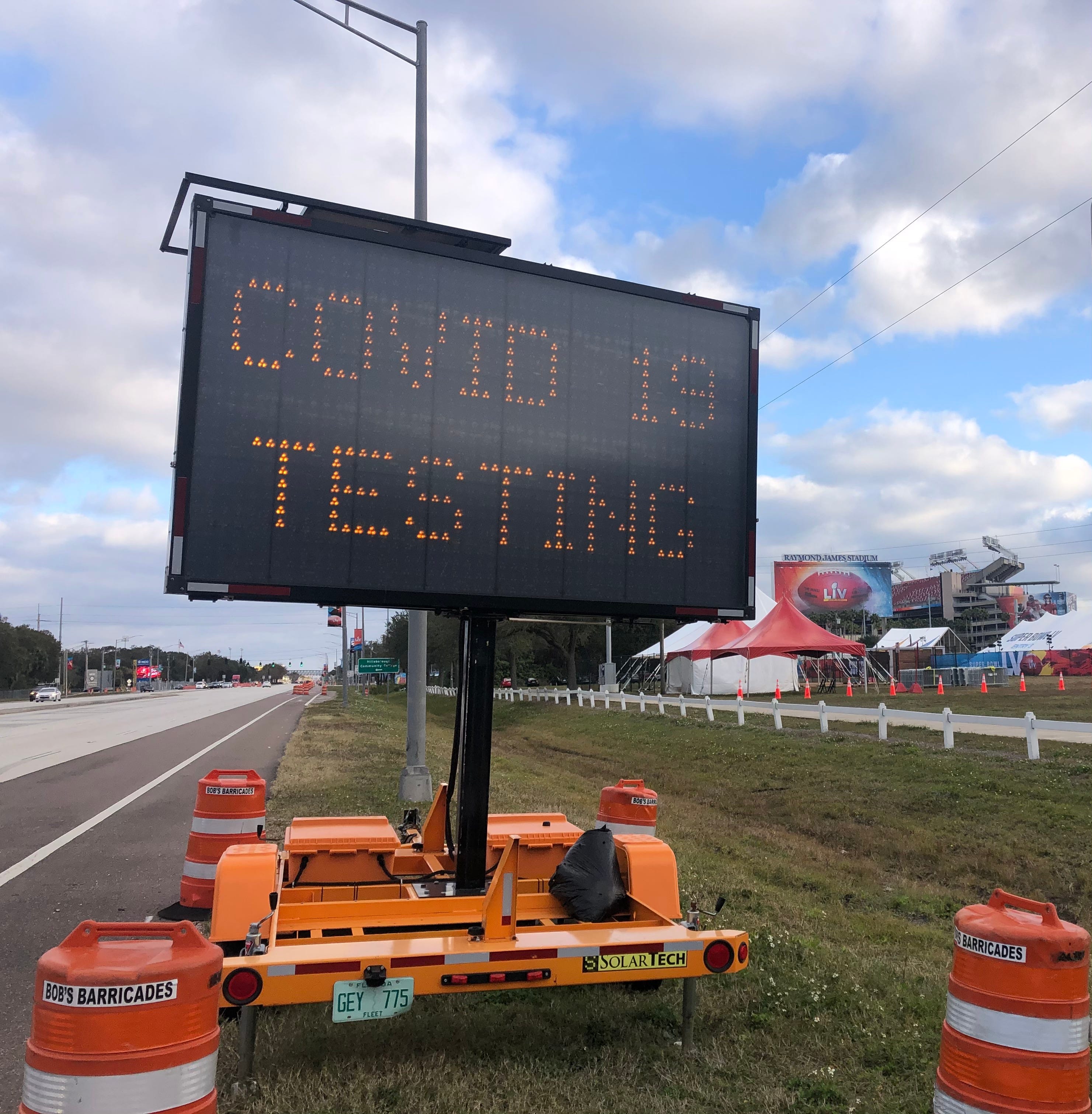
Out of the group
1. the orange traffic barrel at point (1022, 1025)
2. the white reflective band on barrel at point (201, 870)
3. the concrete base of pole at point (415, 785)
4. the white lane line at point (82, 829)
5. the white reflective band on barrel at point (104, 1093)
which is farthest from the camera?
the concrete base of pole at point (415, 785)

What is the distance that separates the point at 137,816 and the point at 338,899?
27.6ft

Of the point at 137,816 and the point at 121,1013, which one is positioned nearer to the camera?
the point at 121,1013

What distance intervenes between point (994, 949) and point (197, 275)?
16.2 ft

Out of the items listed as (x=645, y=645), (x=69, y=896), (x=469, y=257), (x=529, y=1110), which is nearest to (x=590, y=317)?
(x=469, y=257)

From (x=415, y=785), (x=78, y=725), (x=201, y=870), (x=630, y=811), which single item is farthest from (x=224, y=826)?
(x=78, y=725)

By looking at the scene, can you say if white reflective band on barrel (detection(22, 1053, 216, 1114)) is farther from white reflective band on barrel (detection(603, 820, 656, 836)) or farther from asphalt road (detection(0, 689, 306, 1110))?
white reflective band on barrel (detection(603, 820, 656, 836))

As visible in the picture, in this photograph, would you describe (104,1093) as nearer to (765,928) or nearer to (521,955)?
(521,955)

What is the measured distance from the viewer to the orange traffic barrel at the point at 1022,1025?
11.3 feet

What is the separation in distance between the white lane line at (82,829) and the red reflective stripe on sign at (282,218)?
6775 millimetres

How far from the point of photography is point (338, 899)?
5.76m

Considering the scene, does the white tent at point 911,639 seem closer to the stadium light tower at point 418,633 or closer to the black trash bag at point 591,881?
the stadium light tower at point 418,633

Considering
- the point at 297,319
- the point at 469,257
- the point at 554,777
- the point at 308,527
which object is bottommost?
the point at 554,777

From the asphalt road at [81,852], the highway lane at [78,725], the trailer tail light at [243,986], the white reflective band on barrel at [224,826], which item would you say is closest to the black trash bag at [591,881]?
the trailer tail light at [243,986]

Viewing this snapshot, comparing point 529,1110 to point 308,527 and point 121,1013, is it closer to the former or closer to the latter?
point 121,1013
